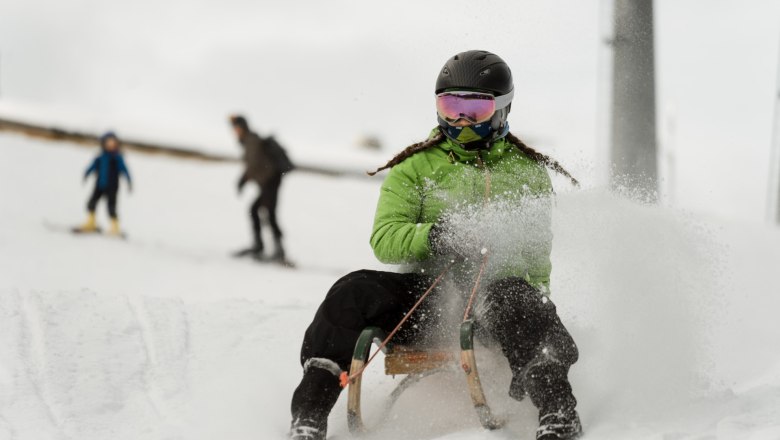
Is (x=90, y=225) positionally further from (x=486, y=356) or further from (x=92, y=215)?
(x=486, y=356)

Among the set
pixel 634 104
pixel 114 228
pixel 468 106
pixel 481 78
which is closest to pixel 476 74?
pixel 481 78

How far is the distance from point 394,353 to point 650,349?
3.39ft

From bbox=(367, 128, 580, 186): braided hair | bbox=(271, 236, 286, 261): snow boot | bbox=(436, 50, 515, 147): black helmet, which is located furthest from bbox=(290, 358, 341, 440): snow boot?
bbox=(271, 236, 286, 261): snow boot

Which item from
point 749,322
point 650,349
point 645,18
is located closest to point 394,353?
point 650,349

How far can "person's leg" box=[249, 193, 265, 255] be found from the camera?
10640mm

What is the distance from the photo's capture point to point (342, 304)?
10.9ft

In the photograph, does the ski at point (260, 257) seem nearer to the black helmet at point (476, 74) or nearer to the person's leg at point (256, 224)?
the person's leg at point (256, 224)

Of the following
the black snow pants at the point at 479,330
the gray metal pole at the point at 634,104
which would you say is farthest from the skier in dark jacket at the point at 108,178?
the black snow pants at the point at 479,330

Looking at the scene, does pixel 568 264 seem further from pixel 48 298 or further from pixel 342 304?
pixel 48 298

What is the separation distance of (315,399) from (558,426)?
795 mm

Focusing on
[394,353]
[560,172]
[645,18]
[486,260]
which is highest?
[645,18]

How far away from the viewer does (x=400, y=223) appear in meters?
3.49

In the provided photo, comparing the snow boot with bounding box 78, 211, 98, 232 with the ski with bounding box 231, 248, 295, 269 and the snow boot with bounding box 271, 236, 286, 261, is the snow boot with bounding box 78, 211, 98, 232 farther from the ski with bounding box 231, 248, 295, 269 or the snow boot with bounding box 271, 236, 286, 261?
the snow boot with bounding box 271, 236, 286, 261

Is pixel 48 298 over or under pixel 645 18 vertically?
under
